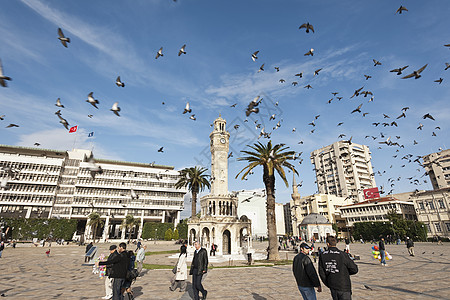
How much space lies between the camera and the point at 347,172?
112 m

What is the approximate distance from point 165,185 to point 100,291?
72959 mm

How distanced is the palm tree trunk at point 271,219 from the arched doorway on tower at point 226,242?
12.7m

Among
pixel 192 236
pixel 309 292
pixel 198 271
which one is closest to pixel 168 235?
pixel 192 236

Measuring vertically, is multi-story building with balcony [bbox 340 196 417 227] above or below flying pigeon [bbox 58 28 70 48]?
below

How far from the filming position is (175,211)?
3238 inches

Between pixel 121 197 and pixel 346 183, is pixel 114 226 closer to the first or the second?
pixel 121 197

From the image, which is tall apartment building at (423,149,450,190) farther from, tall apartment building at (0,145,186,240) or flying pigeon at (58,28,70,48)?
flying pigeon at (58,28,70,48)

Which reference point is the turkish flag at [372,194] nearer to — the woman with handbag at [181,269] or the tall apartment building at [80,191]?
the tall apartment building at [80,191]

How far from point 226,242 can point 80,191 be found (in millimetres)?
60169

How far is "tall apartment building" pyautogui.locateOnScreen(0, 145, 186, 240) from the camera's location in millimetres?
67062

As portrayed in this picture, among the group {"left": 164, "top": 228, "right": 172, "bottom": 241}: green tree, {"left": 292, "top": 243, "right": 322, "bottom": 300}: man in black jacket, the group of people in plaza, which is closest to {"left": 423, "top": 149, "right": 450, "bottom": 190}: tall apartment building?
{"left": 164, "top": 228, "right": 172, "bottom": 241}: green tree

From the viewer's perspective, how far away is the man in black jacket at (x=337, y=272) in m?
5.73

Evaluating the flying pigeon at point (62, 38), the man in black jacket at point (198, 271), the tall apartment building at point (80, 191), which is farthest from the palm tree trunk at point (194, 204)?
the flying pigeon at point (62, 38)

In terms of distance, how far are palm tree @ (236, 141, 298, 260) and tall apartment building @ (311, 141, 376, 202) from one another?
283ft
